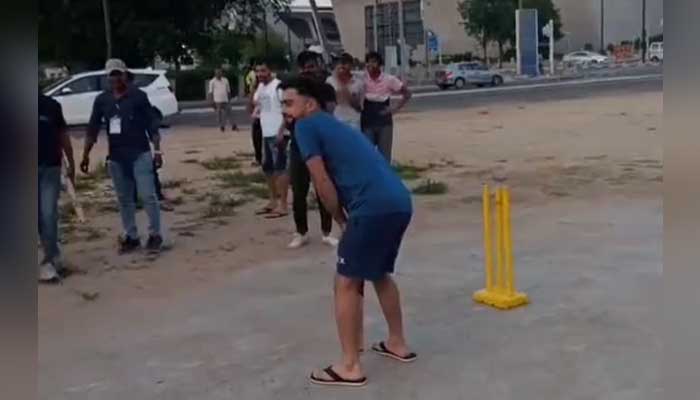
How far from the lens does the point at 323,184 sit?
15.5ft

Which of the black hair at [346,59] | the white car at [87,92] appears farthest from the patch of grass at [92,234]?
the white car at [87,92]

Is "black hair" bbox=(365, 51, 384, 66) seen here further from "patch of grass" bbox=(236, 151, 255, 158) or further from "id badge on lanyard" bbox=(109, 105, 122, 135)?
"patch of grass" bbox=(236, 151, 255, 158)

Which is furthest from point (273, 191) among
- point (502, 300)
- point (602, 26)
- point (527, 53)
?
point (602, 26)

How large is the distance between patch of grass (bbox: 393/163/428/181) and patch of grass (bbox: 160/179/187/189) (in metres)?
2.81

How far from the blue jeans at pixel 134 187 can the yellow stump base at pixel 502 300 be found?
119 inches

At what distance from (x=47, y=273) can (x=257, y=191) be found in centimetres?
485

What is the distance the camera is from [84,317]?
6.44 meters

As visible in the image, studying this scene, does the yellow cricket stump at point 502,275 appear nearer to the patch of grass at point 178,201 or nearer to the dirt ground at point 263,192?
the dirt ground at point 263,192

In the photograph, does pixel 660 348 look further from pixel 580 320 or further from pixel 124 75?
pixel 124 75

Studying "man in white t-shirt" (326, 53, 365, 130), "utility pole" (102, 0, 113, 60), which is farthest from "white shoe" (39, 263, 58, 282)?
"utility pole" (102, 0, 113, 60)

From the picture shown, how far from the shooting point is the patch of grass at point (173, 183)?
1280 centimetres

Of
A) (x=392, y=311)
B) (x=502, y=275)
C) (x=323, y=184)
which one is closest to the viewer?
(x=323, y=184)

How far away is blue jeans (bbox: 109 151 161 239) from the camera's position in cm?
808

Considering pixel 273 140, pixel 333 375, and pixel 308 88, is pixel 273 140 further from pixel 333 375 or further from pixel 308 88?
pixel 333 375
